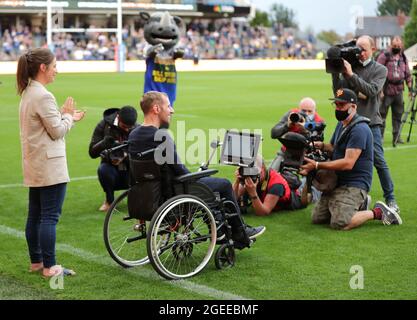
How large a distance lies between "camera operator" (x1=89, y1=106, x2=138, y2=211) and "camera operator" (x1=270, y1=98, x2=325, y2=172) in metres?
1.62

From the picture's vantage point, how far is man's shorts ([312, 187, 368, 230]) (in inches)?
312

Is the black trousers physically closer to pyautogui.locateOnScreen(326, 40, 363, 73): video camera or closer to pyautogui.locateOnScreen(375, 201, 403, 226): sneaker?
pyautogui.locateOnScreen(326, 40, 363, 73): video camera

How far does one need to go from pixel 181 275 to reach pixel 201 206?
55 cm

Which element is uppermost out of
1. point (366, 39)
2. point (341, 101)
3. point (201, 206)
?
point (366, 39)

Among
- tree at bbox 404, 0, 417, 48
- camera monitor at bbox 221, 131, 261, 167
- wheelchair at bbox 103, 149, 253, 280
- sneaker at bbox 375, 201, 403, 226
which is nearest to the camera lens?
wheelchair at bbox 103, 149, 253, 280

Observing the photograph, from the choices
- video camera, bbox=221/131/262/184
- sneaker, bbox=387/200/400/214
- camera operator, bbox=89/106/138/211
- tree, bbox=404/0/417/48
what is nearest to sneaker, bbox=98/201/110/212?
camera operator, bbox=89/106/138/211

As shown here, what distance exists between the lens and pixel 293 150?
7.96 meters

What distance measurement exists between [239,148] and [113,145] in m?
2.10

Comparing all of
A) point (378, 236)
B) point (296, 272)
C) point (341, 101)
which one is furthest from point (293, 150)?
point (296, 272)

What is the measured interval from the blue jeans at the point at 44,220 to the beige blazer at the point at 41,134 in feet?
0.41

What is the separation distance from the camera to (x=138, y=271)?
258 inches

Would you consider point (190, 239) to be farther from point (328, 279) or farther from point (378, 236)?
point (378, 236)

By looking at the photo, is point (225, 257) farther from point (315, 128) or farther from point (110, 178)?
point (110, 178)

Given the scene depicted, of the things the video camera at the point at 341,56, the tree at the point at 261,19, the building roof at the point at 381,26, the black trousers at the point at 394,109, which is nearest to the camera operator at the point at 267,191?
the video camera at the point at 341,56
